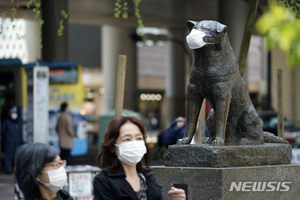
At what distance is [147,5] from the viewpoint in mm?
29031

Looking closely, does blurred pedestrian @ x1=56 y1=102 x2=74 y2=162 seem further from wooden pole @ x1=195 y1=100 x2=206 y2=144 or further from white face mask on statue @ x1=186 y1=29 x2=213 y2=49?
white face mask on statue @ x1=186 y1=29 x2=213 y2=49

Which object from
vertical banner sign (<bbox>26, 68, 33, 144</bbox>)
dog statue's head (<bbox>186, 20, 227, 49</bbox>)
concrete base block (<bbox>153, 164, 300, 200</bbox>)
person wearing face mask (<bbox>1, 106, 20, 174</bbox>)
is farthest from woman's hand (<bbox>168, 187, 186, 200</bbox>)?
person wearing face mask (<bbox>1, 106, 20, 174</bbox>)

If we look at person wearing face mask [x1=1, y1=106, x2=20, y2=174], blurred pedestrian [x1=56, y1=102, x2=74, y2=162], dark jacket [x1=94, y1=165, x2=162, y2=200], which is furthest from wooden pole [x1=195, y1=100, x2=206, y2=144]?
person wearing face mask [x1=1, y1=106, x2=20, y2=174]

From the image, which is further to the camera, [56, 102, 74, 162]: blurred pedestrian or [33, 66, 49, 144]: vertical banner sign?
[56, 102, 74, 162]: blurred pedestrian

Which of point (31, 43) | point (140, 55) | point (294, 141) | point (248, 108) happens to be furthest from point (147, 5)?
point (140, 55)

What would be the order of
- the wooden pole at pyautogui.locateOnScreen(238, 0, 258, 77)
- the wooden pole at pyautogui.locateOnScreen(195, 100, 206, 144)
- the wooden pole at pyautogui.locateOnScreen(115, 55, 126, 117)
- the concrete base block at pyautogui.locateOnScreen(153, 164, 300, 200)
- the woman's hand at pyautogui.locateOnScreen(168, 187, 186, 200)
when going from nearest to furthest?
the woman's hand at pyautogui.locateOnScreen(168, 187, 186, 200), the concrete base block at pyautogui.locateOnScreen(153, 164, 300, 200), the wooden pole at pyautogui.locateOnScreen(115, 55, 126, 117), the wooden pole at pyautogui.locateOnScreen(195, 100, 206, 144), the wooden pole at pyautogui.locateOnScreen(238, 0, 258, 77)

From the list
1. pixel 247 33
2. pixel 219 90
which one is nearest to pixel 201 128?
pixel 247 33

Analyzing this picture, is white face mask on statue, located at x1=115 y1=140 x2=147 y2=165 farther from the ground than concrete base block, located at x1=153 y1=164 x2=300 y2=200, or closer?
farther from the ground

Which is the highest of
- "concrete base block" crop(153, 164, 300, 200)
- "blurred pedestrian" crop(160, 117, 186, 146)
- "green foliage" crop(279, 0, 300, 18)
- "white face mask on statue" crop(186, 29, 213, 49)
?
"green foliage" crop(279, 0, 300, 18)

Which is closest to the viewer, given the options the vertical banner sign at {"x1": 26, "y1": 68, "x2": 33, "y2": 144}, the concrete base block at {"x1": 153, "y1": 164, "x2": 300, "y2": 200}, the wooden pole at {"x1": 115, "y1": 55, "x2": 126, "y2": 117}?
the concrete base block at {"x1": 153, "y1": 164, "x2": 300, "y2": 200}

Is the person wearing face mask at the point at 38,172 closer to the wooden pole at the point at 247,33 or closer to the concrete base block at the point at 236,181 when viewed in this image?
the concrete base block at the point at 236,181

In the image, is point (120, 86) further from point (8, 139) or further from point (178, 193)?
point (8, 139)

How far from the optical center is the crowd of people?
384cm

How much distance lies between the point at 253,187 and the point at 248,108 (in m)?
0.90
